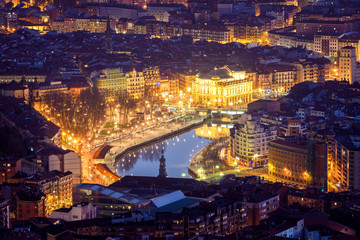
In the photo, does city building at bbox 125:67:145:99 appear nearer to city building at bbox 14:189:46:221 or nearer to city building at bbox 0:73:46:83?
city building at bbox 0:73:46:83

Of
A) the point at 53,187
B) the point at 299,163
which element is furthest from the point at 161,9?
the point at 53,187

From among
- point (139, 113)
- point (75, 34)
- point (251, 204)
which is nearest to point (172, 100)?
point (139, 113)

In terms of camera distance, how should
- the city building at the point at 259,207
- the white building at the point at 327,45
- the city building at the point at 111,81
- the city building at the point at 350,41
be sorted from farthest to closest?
the white building at the point at 327,45
the city building at the point at 350,41
the city building at the point at 111,81
the city building at the point at 259,207

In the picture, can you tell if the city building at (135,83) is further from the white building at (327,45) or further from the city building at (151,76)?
the white building at (327,45)

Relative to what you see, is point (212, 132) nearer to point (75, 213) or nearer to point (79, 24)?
point (75, 213)

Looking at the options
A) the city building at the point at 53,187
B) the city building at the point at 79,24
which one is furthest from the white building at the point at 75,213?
the city building at the point at 79,24

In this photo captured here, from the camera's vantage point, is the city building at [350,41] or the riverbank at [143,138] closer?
the riverbank at [143,138]

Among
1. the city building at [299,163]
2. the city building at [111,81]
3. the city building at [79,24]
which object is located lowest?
the city building at [299,163]
